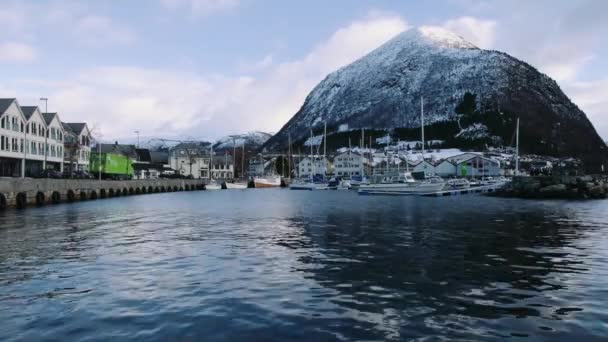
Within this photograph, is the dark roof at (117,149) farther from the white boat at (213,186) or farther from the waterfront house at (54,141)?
the waterfront house at (54,141)

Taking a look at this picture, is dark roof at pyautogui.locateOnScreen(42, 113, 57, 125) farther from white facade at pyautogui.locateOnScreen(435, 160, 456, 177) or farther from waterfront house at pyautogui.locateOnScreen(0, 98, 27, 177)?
white facade at pyautogui.locateOnScreen(435, 160, 456, 177)

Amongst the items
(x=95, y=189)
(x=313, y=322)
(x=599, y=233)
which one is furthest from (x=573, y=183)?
(x=313, y=322)

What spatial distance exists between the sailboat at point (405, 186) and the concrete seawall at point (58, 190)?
48037 millimetres

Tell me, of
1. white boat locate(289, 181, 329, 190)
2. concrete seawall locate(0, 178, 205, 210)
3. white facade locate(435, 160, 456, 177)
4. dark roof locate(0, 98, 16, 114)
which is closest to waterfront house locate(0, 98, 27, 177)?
dark roof locate(0, 98, 16, 114)

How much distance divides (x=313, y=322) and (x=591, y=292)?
9.47m

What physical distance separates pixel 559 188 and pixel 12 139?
9818 centimetres

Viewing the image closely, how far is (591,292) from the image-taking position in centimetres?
1527

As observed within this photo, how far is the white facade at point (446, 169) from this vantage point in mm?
184875

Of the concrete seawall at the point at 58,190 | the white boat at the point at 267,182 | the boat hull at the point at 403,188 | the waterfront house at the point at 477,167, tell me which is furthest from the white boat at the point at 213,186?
the waterfront house at the point at 477,167

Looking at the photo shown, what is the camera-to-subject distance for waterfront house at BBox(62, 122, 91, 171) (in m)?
108

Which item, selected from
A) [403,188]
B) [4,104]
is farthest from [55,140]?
[403,188]

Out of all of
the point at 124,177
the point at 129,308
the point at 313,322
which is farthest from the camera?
the point at 124,177

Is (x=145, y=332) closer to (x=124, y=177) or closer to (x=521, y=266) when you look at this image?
(x=521, y=266)

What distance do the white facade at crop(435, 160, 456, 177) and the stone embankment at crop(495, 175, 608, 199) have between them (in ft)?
302
